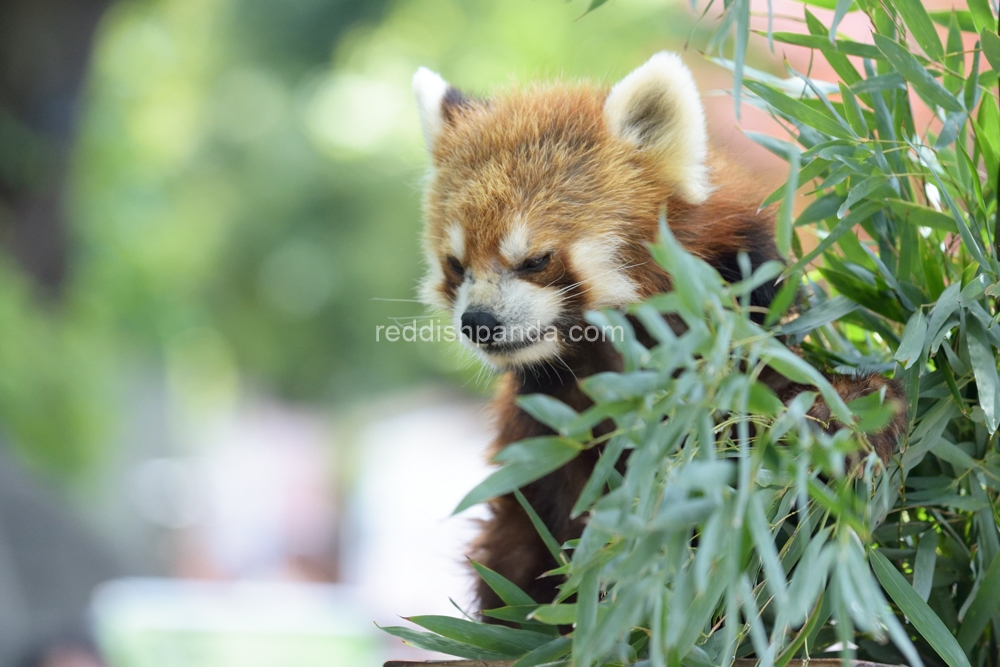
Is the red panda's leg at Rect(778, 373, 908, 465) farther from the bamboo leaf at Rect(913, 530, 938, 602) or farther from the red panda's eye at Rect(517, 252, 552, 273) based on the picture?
the red panda's eye at Rect(517, 252, 552, 273)

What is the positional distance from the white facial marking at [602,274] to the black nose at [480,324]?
4.9 inches

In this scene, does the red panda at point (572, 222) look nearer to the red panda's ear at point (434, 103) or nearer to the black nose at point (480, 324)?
the black nose at point (480, 324)

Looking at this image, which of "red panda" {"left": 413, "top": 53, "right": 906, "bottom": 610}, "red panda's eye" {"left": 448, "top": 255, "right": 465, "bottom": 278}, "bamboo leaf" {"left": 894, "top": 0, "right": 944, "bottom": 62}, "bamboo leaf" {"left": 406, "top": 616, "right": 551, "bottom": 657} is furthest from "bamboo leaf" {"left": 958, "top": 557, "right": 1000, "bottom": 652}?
"red panda's eye" {"left": 448, "top": 255, "right": 465, "bottom": 278}

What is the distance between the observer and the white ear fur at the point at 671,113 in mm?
1153

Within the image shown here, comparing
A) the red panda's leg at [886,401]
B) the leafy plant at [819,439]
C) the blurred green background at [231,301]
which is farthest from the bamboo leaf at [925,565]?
the blurred green background at [231,301]

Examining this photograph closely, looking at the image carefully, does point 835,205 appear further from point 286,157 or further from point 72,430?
point 286,157

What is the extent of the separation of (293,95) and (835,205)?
748 cm

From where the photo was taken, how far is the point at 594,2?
103cm

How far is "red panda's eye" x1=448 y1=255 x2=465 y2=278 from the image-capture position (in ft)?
3.97

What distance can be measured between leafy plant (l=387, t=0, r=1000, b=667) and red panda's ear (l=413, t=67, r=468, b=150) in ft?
1.54

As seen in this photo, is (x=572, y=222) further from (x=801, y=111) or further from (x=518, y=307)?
(x=801, y=111)

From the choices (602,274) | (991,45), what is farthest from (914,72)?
(602,274)

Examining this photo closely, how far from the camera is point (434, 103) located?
137 cm

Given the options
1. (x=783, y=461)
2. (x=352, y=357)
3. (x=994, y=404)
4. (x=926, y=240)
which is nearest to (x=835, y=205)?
(x=926, y=240)
